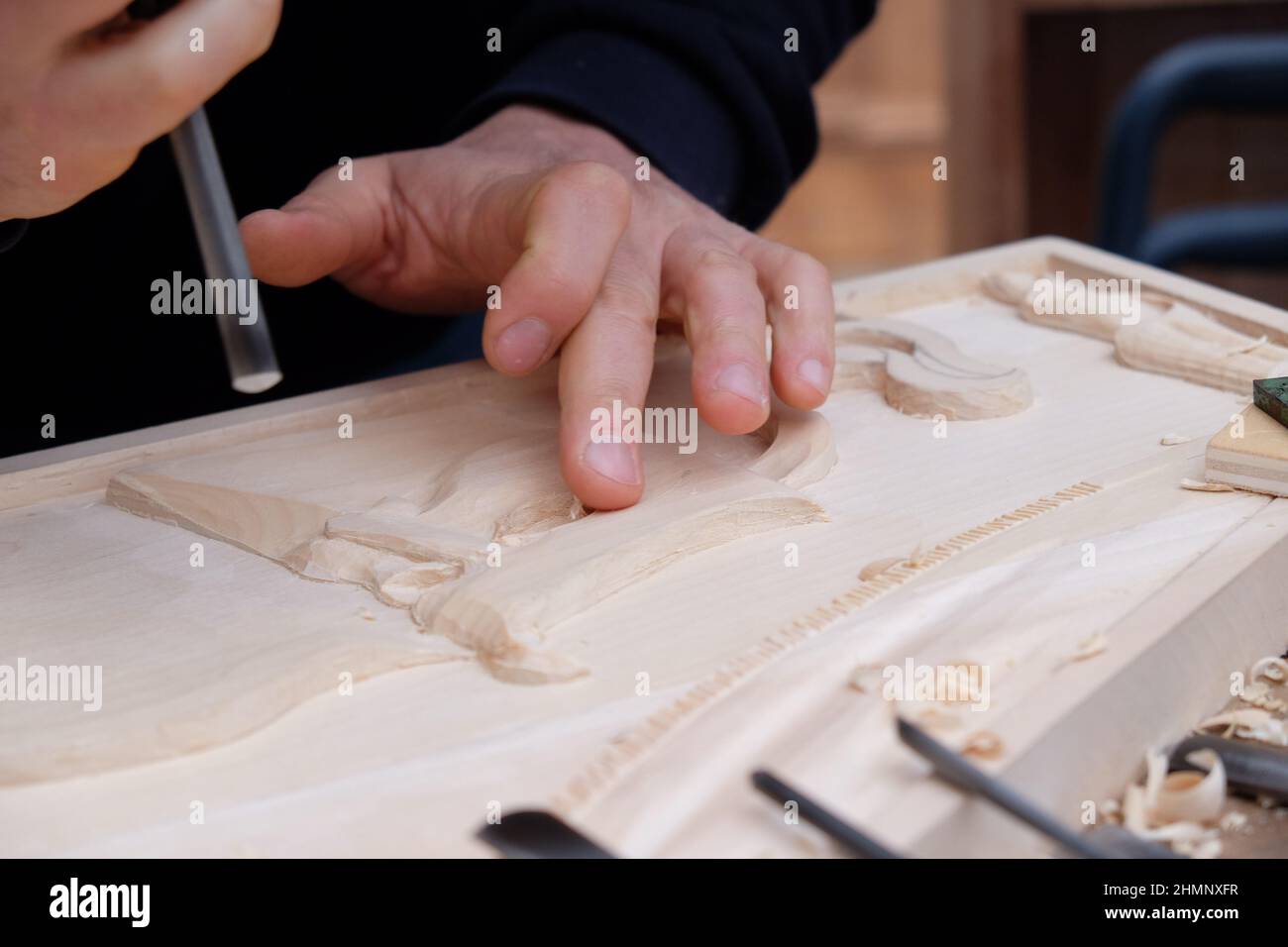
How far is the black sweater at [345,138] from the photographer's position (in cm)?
164

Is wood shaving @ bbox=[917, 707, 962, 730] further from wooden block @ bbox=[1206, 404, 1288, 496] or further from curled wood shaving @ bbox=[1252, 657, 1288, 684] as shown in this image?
wooden block @ bbox=[1206, 404, 1288, 496]

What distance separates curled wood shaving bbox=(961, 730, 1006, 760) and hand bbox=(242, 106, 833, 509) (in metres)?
0.41

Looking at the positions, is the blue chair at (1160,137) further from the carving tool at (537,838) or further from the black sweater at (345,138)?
the carving tool at (537,838)

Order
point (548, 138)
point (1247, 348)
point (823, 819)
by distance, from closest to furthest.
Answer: point (823, 819), point (1247, 348), point (548, 138)

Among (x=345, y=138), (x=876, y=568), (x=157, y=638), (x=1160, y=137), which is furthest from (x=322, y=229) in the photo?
(x=1160, y=137)

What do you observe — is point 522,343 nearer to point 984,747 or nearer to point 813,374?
point 813,374

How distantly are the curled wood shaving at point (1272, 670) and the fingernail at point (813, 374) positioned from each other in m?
0.44

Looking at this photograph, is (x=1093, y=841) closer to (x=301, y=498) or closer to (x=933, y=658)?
(x=933, y=658)

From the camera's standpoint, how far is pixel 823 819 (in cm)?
68

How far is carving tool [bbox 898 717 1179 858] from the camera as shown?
2.23 feet

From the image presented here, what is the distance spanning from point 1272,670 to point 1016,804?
38 centimetres

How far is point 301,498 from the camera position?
1.13 meters

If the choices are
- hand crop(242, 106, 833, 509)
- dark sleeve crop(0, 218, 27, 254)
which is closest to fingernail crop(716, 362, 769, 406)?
hand crop(242, 106, 833, 509)

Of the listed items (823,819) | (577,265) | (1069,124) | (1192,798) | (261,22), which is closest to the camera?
(823,819)
